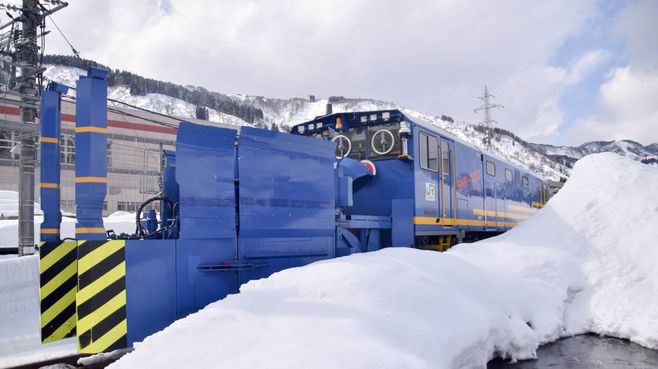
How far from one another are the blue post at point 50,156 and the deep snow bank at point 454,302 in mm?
2401

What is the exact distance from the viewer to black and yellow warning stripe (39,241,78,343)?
4.88 metres

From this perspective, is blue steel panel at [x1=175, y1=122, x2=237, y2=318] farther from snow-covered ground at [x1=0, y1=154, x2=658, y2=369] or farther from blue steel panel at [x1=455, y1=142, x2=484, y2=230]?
blue steel panel at [x1=455, y1=142, x2=484, y2=230]

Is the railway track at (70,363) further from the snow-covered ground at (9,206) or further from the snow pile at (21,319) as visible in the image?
the snow-covered ground at (9,206)

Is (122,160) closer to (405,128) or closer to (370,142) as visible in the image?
(370,142)

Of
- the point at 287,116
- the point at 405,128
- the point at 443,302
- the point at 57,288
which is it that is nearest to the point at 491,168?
the point at 405,128

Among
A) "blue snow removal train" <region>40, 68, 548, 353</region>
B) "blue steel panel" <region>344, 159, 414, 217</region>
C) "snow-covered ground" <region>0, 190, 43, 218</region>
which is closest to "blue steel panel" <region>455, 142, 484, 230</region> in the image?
"blue steel panel" <region>344, 159, 414, 217</region>

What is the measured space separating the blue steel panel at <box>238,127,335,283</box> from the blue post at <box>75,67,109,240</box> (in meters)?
1.47

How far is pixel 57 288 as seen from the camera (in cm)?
491

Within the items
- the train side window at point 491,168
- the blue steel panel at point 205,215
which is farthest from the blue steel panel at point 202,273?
the train side window at point 491,168

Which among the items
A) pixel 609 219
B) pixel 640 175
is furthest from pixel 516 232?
pixel 640 175

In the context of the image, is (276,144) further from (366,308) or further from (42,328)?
(42,328)

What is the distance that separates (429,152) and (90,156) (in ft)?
20.1

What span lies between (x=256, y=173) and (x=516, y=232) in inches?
219

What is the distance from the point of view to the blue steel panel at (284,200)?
5.34 metres
